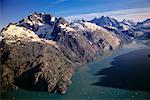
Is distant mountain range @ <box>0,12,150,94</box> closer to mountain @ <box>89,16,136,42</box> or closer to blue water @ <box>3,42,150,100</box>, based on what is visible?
blue water @ <box>3,42,150,100</box>

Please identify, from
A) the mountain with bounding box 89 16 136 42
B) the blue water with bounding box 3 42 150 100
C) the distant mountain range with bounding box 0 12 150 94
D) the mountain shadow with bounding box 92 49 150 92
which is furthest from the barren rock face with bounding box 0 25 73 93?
the mountain with bounding box 89 16 136 42

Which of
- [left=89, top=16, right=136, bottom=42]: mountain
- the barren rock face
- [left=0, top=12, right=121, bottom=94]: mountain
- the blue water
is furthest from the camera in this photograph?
[left=89, top=16, right=136, bottom=42]: mountain

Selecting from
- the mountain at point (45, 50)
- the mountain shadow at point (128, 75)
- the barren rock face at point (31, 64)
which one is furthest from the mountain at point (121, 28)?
the mountain shadow at point (128, 75)

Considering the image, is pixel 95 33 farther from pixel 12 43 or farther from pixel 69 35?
pixel 12 43

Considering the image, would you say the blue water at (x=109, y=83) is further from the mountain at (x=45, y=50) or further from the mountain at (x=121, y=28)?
the mountain at (x=121, y=28)

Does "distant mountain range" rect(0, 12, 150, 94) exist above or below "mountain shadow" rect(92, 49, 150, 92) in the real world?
above

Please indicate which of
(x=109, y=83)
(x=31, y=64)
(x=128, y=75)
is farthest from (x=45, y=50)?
(x=128, y=75)

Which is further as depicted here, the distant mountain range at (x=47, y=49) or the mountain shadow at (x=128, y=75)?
the distant mountain range at (x=47, y=49)

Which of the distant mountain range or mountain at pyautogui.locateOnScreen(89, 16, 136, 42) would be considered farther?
mountain at pyautogui.locateOnScreen(89, 16, 136, 42)
